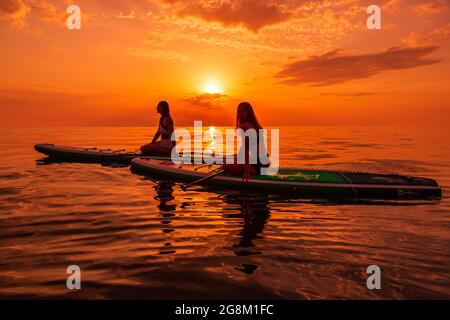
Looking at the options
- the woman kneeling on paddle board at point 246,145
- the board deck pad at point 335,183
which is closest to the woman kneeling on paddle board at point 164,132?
the board deck pad at point 335,183

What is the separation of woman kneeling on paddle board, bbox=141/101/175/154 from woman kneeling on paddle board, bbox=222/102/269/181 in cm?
488

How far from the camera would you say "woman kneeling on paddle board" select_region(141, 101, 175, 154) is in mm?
14469

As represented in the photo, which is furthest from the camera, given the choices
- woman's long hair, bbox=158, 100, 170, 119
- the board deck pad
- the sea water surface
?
woman's long hair, bbox=158, 100, 170, 119

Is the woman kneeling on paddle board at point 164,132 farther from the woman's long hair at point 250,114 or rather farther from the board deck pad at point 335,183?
the woman's long hair at point 250,114

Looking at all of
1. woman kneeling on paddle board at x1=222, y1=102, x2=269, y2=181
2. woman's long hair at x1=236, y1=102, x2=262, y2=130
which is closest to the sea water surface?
woman kneeling on paddle board at x1=222, y1=102, x2=269, y2=181

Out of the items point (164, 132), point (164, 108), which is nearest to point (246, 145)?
point (164, 108)

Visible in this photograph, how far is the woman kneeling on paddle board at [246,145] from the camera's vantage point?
892 cm

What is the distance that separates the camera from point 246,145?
9281 millimetres

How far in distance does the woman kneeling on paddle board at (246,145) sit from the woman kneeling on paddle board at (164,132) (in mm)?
4884

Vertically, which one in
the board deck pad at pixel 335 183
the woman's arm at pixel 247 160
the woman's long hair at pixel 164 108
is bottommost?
the board deck pad at pixel 335 183

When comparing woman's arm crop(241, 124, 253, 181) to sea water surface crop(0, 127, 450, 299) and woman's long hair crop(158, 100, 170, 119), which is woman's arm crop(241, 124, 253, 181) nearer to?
sea water surface crop(0, 127, 450, 299)

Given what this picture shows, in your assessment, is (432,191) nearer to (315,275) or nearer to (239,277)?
(315,275)
